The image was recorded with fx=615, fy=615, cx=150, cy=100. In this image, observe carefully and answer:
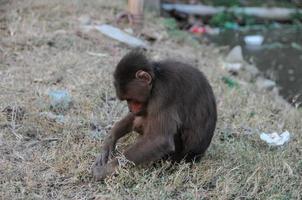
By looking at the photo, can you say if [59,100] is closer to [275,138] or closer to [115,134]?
[115,134]

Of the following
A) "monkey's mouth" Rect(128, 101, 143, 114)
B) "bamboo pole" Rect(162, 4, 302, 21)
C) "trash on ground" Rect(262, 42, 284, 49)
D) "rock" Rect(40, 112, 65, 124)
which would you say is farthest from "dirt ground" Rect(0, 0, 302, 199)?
"bamboo pole" Rect(162, 4, 302, 21)

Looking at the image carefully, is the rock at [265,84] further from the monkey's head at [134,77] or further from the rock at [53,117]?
the monkey's head at [134,77]

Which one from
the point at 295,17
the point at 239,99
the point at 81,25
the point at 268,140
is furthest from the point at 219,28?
the point at 268,140

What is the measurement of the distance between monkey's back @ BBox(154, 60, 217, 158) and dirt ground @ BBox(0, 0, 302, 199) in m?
0.20

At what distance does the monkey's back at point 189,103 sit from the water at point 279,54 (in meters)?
3.49

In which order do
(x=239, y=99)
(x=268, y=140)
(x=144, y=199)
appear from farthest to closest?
(x=239, y=99) → (x=268, y=140) → (x=144, y=199)

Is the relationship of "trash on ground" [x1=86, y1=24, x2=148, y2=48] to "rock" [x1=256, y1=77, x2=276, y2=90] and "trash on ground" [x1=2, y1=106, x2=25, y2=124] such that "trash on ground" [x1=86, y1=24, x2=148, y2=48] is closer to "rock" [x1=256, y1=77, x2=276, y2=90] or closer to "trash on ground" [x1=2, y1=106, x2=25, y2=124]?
"rock" [x1=256, y1=77, x2=276, y2=90]

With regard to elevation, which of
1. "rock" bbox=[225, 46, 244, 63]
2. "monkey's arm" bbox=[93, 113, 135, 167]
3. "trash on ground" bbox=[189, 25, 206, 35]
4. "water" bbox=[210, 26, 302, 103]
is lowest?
"water" bbox=[210, 26, 302, 103]

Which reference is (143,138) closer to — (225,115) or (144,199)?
(144,199)

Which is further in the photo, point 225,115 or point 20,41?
point 20,41

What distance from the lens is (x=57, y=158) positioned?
4.80m

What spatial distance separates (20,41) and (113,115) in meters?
2.54

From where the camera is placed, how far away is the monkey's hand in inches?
178

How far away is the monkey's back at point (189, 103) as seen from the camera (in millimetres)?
4668
